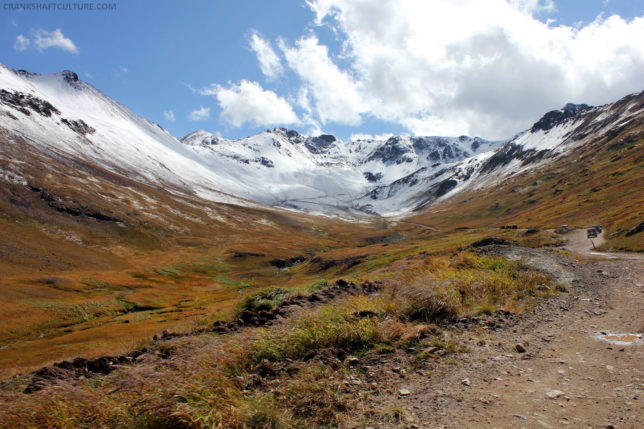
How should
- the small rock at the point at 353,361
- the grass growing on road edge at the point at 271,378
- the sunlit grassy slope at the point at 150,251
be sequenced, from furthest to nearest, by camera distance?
the sunlit grassy slope at the point at 150,251, the small rock at the point at 353,361, the grass growing on road edge at the point at 271,378

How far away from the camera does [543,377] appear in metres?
6.65

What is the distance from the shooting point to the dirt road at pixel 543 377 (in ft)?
17.5

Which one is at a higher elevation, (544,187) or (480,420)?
(544,187)

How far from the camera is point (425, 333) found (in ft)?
29.0

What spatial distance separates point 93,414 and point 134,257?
134414mm

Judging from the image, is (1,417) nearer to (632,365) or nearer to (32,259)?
(632,365)

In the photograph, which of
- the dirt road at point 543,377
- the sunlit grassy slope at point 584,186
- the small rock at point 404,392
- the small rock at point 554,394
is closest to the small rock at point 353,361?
the dirt road at point 543,377

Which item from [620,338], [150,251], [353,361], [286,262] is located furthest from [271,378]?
[150,251]

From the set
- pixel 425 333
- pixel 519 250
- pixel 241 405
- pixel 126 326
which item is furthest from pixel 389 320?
pixel 126 326

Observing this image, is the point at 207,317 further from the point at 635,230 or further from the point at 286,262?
the point at 286,262

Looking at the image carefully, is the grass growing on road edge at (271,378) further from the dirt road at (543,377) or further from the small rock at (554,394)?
the small rock at (554,394)

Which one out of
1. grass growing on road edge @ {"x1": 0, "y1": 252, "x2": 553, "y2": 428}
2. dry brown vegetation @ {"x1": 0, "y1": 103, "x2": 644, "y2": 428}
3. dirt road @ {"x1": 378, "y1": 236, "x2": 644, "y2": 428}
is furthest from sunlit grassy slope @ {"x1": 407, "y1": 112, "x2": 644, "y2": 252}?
grass growing on road edge @ {"x1": 0, "y1": 252, "x2": 553, "y2": 428}

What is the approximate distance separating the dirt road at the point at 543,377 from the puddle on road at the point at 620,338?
0.02 metres

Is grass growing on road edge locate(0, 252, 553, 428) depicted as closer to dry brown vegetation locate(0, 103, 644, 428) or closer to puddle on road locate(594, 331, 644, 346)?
dry brown vegetation locate(0, 103, 644, 428)
